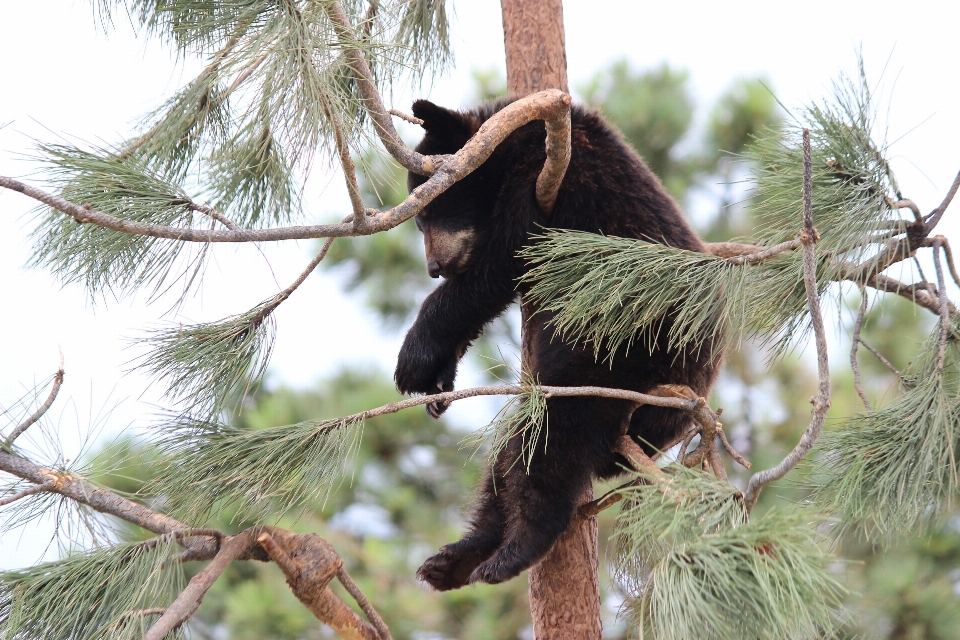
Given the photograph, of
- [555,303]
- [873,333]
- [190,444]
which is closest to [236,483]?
[190,444]

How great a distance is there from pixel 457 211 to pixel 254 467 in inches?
44.2

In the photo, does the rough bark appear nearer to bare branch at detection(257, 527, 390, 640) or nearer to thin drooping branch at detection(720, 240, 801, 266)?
thin drooping branch at detection(720, 240, 801, 266)

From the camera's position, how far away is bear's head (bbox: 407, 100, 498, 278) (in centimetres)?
261

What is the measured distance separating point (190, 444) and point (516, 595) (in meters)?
2.82

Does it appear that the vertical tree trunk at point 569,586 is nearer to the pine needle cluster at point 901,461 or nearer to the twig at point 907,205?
the pine needle cluster at point 901,461

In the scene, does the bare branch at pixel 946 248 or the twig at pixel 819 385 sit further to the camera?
the bare branch at pixel 946 248

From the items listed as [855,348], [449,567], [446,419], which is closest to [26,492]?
[449,567]

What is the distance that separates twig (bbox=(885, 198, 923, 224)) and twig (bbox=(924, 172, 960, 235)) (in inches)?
0.8

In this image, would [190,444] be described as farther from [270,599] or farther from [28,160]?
[270,599]

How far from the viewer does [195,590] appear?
1686mm

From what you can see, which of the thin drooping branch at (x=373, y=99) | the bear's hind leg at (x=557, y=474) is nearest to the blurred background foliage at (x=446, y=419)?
the bear's hind leg at (x=557, y=474)

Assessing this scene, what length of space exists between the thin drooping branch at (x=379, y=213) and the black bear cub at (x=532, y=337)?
0.40 meters

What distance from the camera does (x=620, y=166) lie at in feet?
7.98

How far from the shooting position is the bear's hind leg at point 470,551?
2.22m
